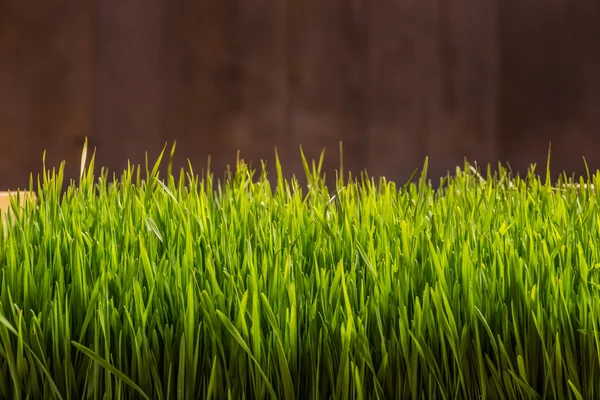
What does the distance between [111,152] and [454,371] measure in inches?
136

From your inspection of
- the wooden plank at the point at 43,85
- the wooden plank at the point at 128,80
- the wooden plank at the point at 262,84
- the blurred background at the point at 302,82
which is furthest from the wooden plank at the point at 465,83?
the wooden plank at the point at 43,85

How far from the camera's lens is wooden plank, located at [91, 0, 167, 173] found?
393 cm

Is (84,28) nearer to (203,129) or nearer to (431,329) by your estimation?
(203,129)

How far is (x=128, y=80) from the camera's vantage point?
13.0 feet

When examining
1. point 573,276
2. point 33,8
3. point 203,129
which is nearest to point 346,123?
point 203,129

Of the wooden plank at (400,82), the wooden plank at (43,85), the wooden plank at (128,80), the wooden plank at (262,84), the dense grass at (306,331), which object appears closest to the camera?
the dense grass at (306,331)

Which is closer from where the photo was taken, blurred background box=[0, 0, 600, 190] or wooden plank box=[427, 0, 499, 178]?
blurred background box=[0, 0, 600, 190]

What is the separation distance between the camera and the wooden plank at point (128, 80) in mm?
3930

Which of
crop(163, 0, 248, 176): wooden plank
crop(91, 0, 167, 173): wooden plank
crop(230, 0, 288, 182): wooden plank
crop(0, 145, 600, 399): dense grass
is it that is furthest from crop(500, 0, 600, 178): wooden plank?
crop(0, 145, 600, 399): dense grass

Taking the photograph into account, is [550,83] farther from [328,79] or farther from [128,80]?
[128,80]

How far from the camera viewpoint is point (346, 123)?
14.0 feet

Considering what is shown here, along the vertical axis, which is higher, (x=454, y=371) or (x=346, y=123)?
(x=346, y=123)

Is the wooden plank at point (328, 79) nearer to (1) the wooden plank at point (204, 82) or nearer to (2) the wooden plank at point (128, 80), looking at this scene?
(1) the wooden plank at point (204, 82)

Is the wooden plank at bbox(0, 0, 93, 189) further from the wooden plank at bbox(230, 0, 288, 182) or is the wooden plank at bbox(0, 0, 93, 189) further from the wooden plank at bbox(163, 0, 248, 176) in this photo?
the wooden plank at bbox(230, 0, 288, 182)
